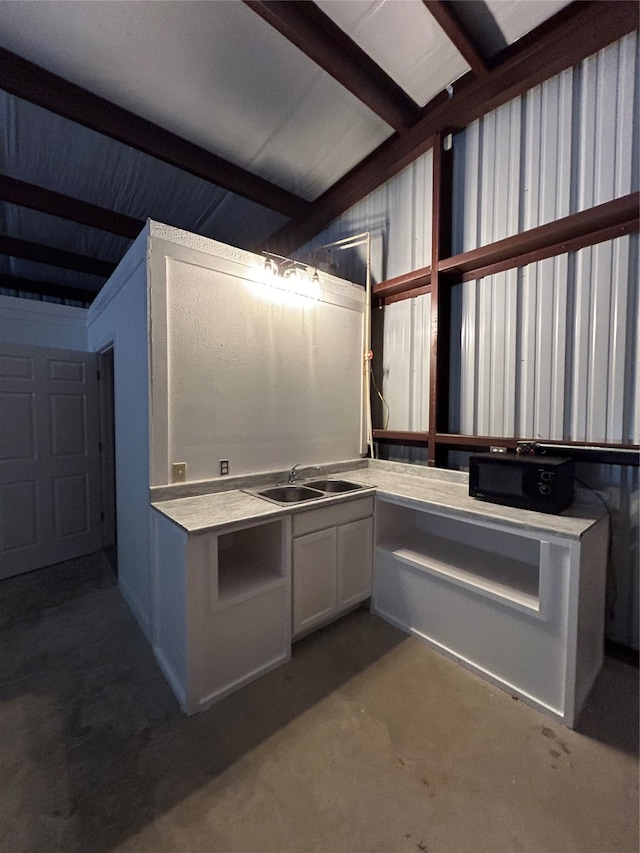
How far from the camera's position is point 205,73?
2006 mm

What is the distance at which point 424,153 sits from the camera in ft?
8.35

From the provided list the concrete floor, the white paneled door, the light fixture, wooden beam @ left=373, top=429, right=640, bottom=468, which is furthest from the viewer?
the white paneled door

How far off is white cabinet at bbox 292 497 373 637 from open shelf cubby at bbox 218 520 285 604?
0.10m

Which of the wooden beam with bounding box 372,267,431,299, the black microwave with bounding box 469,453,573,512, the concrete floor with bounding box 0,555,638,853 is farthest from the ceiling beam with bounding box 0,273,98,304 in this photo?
the black microwave with bounding box 469,453,573,512

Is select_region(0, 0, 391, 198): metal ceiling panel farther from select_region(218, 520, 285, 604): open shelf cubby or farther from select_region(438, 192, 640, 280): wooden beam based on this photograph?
select_region(218, 520, 285, 604): open shelf cubby

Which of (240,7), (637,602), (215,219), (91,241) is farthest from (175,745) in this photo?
(91,241)

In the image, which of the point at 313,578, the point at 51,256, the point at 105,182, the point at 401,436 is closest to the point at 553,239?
the point at 401,436

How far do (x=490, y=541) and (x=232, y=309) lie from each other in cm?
222

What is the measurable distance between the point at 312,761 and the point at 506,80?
11.8 feet

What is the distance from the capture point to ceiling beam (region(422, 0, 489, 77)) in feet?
5.47

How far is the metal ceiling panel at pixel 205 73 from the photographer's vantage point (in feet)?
5.63

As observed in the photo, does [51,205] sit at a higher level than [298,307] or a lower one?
higher

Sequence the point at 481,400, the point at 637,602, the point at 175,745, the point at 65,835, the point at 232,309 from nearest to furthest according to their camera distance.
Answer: the point at 65,835 → the point at 175,745 → the point at 637,602 → the point at 232,309 → the point at 481,400

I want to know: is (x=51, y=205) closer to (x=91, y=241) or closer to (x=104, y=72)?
(x=91, y=241)
